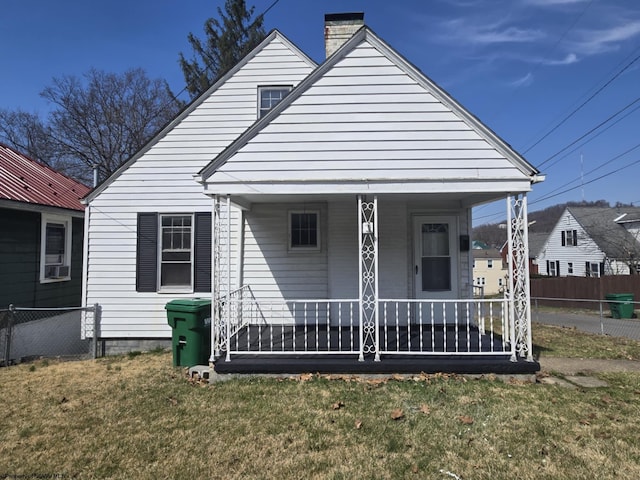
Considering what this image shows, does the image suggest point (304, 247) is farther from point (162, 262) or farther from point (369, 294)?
point (162, 262)

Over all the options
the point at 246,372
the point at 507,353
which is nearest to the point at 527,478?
the point at 507,353

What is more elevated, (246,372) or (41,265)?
(41,265)

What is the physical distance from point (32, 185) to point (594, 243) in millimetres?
37536

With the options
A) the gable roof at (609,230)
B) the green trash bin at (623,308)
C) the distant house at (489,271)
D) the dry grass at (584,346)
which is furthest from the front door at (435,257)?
the distant house at (489,271)

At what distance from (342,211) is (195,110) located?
4005 millimetres

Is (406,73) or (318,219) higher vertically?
(406,73)

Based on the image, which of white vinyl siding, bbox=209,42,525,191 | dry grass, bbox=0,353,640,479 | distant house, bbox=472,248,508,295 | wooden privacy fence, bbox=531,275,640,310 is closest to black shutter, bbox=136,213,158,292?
dry grass, bbox=0,353,640,479

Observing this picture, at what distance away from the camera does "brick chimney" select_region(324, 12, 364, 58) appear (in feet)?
25.0

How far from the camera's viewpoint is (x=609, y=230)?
31.0 metres

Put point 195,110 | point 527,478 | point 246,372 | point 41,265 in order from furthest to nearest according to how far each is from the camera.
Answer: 1. point 41,265
2. point 195,110
3. point 246,372
4. point 527,478

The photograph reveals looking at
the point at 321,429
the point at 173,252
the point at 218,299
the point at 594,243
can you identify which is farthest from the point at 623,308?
the point at 173,252

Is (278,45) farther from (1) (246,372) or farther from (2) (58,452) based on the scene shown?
(2) (58,452)

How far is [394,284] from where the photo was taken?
7.64 meters

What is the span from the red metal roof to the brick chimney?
7376 mm
